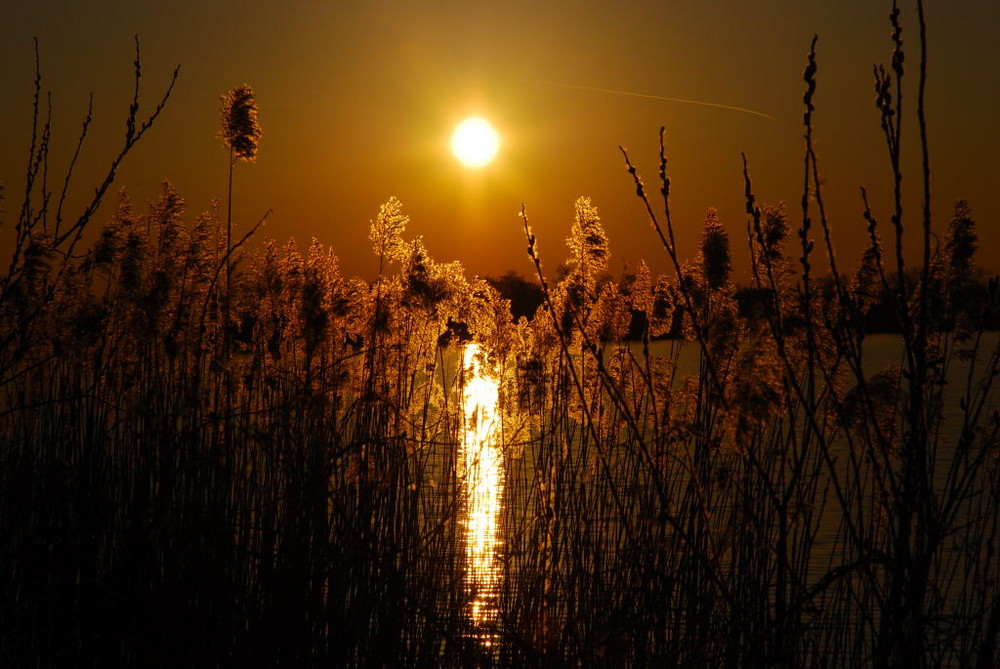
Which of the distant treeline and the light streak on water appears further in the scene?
the light streak on water

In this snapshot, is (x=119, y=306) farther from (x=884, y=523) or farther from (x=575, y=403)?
(x=884, y=523)

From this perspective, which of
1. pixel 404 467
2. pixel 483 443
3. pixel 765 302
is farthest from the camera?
pixel 483 443

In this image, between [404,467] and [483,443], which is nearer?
[404,467]

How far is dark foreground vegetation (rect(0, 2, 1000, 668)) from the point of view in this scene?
221 cm

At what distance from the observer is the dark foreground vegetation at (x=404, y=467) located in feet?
7.26

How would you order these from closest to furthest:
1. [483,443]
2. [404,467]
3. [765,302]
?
[765,302] → [404,467] → [483,443]

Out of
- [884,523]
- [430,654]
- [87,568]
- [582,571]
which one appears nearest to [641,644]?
[582,571]

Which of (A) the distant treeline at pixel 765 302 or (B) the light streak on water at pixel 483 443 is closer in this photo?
(A) the distant treeline at pixel 765 302

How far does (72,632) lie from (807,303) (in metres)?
2.52

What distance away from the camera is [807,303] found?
4.61 feet

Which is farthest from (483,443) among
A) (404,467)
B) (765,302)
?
(765,302)

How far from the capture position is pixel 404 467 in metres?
3.80

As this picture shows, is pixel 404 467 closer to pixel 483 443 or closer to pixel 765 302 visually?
pixel 483 443

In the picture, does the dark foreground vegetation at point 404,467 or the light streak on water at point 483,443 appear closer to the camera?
the dark foreground vegetation at point 404,467
